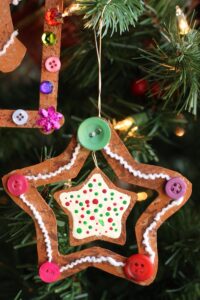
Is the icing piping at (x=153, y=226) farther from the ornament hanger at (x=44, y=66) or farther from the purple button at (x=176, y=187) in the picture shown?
the ornament hanger at (x=44, y=66)

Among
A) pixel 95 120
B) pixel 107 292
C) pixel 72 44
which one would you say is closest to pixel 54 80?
pixel 95 120

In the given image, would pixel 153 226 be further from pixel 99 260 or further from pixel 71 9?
pixel 71 9

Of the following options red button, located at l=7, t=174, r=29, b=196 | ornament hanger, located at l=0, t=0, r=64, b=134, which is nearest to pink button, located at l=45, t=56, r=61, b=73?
ornament hanger, located at l=0, t=0, r=64, b=134

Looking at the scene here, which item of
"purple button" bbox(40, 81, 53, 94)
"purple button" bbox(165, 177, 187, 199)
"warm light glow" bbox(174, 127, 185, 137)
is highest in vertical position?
"purple button" bbox(40, 81, 53, 94)

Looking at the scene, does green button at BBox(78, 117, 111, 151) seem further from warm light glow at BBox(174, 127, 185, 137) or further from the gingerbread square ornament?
warm light glow at BBox(174, 127, 185, 137)

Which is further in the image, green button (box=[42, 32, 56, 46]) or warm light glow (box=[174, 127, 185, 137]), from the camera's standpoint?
warm light glow (box=[174, 127, 185, 137])

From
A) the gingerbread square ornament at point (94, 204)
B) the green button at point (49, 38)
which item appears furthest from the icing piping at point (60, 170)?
the green button at point (49, 38)
